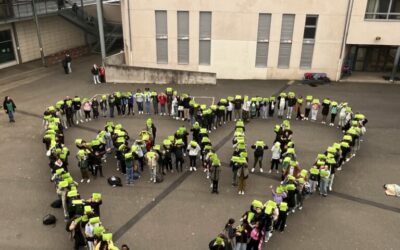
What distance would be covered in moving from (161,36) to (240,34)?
5.59 metres

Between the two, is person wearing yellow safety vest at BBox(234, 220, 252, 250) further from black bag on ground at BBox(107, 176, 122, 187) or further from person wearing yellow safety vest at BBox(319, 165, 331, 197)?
black bag on ground at BBox(107, 176, 122, 187)

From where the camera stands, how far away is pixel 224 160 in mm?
16578

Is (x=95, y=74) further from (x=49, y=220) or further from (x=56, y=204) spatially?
(x=49, y=220)

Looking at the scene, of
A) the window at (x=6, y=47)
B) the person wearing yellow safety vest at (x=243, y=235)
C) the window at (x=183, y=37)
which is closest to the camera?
the person wearing yellow safety vest at (x=243, y=235)

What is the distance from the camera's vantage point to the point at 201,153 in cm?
1602

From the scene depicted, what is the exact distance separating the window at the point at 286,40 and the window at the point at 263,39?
97cm

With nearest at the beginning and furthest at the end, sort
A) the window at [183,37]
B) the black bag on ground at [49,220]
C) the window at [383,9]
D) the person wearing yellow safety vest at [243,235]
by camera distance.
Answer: the person wearing yellow safety vest at [243,235] → the black bag on ground at [49,220] → the window at [383,9] → the window at [183,37]

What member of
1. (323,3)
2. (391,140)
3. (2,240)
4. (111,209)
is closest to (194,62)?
(323,3)

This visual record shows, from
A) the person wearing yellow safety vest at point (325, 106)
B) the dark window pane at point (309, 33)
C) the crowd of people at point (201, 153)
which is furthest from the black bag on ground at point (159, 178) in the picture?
the dark window pane at point (309, 33)

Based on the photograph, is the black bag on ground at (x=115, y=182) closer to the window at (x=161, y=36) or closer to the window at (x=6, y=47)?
the window at (x=161, y=36)

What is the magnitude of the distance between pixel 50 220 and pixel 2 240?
4.89 feet

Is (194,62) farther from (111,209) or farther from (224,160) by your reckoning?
(111,209)

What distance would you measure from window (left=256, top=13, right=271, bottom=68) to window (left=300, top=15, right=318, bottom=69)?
2499mm

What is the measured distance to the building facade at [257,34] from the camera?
2489 centimetres
